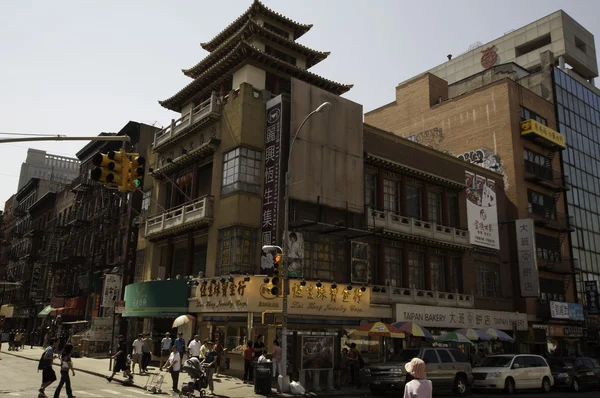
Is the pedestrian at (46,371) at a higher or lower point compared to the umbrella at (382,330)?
lower

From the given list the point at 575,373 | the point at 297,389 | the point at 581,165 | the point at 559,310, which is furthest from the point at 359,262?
the point at 581,165

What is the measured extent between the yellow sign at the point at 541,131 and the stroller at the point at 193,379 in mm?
38453

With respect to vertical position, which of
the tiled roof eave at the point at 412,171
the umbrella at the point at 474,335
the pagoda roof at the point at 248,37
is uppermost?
the pagoda roof at the point at 248,37

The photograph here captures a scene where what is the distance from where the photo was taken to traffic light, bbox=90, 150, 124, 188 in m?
11.9

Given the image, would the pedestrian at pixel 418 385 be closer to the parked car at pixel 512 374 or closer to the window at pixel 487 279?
the parked car at pixel 512 374

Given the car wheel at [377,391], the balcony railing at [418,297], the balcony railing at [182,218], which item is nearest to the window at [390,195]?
the balcony railing at [418,297]

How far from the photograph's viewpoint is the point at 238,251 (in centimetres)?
2708

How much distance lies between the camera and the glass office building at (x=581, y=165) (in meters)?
51.1

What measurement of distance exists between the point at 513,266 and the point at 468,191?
777 cm

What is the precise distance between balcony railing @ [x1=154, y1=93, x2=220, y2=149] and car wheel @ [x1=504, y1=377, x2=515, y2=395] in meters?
21.0

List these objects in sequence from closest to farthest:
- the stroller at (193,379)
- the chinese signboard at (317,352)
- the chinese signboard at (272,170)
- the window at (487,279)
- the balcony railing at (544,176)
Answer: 1. the stroller at (193,379)
2. the chinese signboard at (317,352)
3. the chinese signboard at (272,170)
4. the window at (487,279)
5. the balcony railing at (544,176)

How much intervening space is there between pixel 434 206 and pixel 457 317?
8216 millimetres

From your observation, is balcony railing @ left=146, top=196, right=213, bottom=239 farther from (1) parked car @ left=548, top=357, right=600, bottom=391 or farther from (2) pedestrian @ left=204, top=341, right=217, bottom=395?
(1) parked car @ left=548, top=357, right=600, bottom=391

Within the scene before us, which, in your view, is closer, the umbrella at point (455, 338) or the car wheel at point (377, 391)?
the car wheel at point (377, 391)
